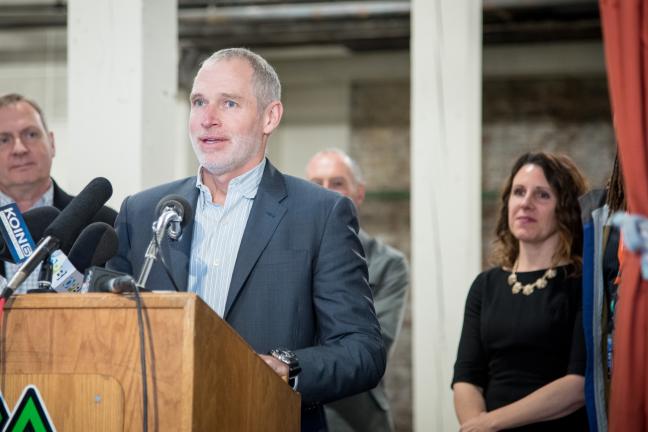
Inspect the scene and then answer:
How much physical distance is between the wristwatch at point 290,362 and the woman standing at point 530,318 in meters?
1.33

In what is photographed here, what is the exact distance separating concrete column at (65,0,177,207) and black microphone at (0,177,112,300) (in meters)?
1.89

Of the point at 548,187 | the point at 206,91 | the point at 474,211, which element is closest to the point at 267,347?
the point at 206,91

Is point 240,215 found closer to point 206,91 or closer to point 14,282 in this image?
point 206,91

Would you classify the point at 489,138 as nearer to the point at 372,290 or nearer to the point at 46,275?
the point at 372,290

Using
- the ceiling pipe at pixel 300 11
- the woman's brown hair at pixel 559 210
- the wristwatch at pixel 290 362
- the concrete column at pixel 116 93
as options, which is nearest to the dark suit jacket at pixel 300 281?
the wristwatch at pixel 290 362

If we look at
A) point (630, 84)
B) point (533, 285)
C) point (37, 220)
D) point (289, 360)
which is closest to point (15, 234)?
point (37, 220)

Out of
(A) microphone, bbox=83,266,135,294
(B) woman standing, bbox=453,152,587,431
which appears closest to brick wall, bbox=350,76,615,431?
Result: (B) woman standing, bbox=453,152,587,431

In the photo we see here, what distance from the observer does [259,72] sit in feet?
8.96

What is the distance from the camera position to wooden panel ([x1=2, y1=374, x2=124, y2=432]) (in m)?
1.81

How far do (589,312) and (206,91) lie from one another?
1336 millimetres

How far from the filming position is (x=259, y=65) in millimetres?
2738

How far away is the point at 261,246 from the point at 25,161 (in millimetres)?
1714

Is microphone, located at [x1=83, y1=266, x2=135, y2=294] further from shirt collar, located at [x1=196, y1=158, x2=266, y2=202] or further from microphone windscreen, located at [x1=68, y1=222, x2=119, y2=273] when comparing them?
shirt collar, located at [x1=196, y1=158, x2=266, y2=202]

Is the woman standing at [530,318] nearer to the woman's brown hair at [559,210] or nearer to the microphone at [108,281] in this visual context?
the woman's brown hair at [559,210]
